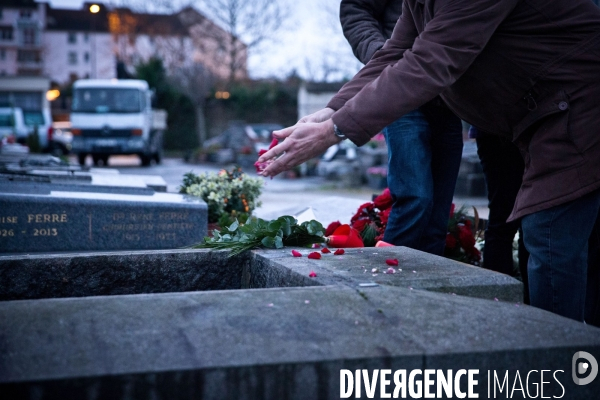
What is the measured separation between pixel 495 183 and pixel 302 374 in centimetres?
234

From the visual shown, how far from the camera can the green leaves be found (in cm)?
262

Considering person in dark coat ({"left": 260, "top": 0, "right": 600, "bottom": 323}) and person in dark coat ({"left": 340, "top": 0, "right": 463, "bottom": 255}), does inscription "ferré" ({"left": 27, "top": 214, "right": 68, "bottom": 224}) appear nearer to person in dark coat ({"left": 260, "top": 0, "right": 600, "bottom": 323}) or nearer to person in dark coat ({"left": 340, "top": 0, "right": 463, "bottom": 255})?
person in dark coat ({"left": 340, "top": 0, "right": 463, "bottom": 255})

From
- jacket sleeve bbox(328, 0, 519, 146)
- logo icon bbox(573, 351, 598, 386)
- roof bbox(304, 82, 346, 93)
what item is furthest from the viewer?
roof bbox(304, 82, 346, 93)

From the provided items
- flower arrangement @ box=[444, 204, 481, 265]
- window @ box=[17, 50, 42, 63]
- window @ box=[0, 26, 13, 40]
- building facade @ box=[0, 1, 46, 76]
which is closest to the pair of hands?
flower arrangement @ box=[444, 204, 481, 265]

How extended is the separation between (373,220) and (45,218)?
84.8 inches

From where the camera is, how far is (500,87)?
2.30m

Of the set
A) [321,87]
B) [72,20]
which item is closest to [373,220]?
[321,87]

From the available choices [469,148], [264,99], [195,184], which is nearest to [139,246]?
[195,184]

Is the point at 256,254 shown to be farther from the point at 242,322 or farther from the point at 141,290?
the point at 242,322

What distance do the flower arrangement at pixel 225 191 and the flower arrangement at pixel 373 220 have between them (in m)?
1.77

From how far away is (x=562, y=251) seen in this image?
7.42 ft

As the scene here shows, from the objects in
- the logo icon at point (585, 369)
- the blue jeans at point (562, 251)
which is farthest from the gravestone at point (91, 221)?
the logo icon at point (585, 369)

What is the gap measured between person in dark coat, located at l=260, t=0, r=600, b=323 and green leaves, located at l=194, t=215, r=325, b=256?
1.35 ft

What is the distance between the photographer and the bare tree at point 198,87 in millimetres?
34594
